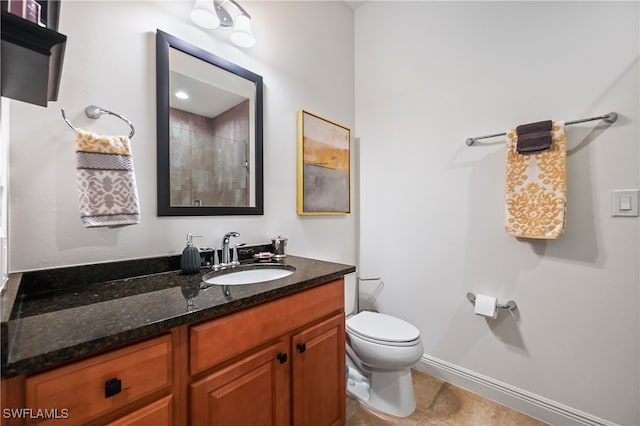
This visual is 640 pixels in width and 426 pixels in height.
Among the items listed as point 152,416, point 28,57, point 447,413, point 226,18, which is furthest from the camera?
point 447,413

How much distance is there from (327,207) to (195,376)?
139cm

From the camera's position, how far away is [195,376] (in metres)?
0.78

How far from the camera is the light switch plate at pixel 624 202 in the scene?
127 centimetres

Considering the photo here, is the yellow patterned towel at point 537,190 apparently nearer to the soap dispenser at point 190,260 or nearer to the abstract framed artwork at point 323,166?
the abstract framed artwork at point 323,166

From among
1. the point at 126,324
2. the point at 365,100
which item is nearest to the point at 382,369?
the point at 126,324

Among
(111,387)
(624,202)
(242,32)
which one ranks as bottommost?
(111,387)

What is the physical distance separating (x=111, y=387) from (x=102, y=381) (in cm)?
2

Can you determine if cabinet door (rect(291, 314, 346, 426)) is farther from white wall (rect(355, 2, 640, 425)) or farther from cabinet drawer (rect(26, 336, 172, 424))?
white wall (rect(355, 2, 640, 425))

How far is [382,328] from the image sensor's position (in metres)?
1.62

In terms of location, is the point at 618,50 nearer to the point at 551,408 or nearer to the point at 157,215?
the point at 551,408

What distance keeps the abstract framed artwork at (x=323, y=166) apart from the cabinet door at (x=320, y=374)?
836 millimetres

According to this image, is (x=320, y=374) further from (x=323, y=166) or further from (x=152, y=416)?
(x=323, y=166)

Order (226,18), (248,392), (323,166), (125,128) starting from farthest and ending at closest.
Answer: (323,166) → (226,18) → (125,128) → (248,392)

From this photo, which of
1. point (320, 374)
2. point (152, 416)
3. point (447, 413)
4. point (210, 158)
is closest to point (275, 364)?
point (320, 374)
